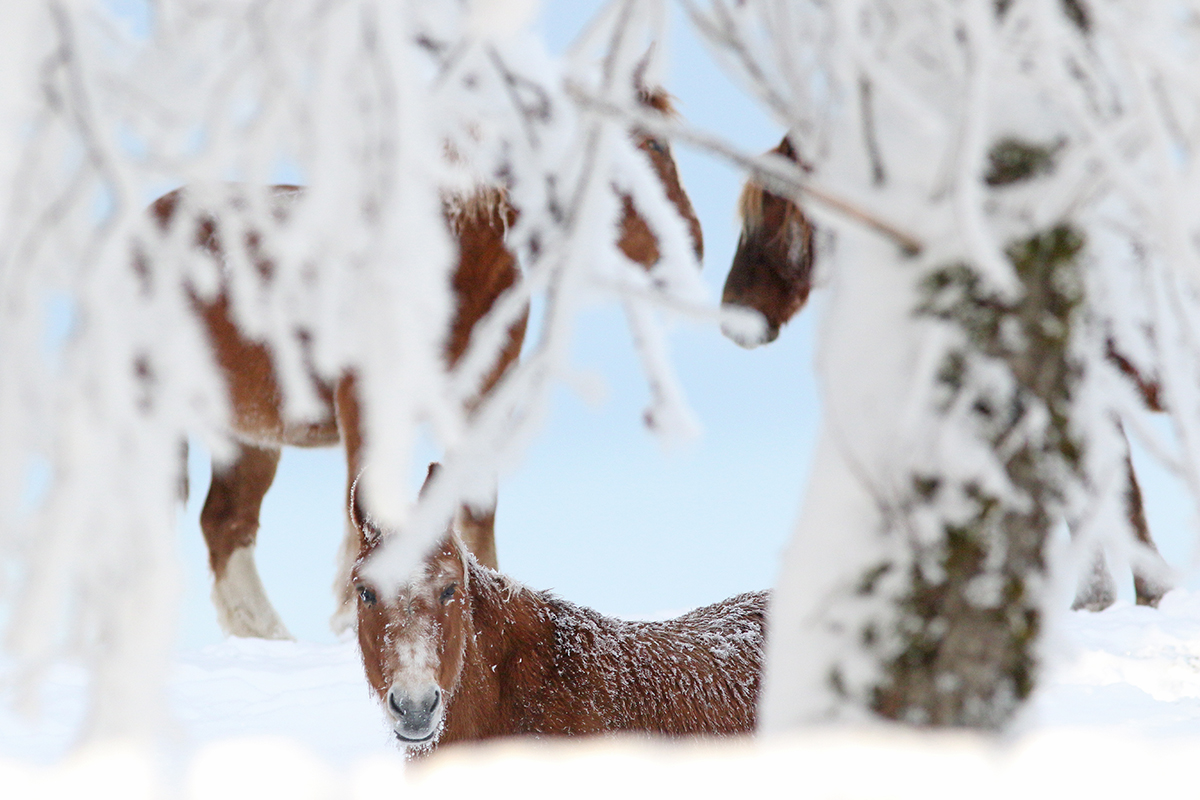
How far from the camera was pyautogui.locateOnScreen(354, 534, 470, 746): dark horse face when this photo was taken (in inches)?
118

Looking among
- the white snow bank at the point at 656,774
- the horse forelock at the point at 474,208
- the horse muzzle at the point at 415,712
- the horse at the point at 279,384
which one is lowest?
the white snow bank at the point at 656,774

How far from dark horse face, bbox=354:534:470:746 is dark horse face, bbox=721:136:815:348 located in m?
2.52

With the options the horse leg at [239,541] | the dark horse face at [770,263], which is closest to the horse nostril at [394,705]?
the dark horse face at [770,263]

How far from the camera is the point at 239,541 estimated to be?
24.8 feet

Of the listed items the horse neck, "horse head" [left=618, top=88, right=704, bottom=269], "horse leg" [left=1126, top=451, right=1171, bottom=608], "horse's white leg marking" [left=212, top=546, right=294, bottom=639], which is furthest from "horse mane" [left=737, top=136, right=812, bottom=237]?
"horse's white leg marking" [left=212, top=546, right=294, bottom=639]

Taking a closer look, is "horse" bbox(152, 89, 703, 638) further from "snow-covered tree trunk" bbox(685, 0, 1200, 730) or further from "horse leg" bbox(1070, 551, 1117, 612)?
"horse leg" bbox(1070, 551, 1117, 612)

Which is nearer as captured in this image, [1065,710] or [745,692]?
[745,692]

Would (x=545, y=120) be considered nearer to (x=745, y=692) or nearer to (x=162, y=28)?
(x=162, y=28)

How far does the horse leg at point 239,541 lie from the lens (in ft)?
24.4

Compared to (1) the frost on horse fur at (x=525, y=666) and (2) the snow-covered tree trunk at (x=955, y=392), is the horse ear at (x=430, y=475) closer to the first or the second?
(1) the frost on horse fur at (x=525, y=666)

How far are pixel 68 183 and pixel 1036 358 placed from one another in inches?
59.7

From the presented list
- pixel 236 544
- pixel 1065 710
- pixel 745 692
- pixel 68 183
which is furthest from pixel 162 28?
pixel 236 544

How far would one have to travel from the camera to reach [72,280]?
1.54m

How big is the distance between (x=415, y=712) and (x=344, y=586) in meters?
2.93
